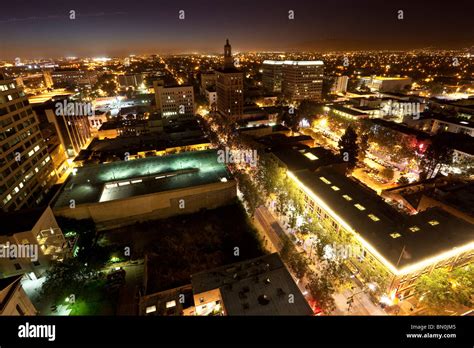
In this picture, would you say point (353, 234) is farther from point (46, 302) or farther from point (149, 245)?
point (46, 302)

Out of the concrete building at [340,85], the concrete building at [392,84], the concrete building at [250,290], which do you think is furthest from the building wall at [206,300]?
the concrete building at [340,85]

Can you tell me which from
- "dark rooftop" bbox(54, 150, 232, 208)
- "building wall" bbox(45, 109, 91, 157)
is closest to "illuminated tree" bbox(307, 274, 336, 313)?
"dark rooftop" bbox(54, 150, 232, 208)

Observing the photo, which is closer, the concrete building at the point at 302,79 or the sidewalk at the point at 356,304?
the sidewalk at the point at 356,304

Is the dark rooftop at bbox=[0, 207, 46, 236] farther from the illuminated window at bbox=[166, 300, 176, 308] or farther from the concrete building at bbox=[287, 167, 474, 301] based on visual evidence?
the concrete building at bbox=[287, 167, 474, 301]

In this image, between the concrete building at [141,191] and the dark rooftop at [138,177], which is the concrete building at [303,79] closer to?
the dark rooftop at [138,177]

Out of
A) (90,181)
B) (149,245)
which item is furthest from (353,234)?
(90,181)

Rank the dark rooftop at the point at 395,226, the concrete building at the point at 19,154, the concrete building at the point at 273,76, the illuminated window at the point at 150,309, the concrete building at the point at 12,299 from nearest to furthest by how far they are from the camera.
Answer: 1. the concrete building at the point at 12,299
2. the illuminated window at the point at 150,309
3. the dark rooftop at the point at 395,226
4. the concrete building at the point at 19,154
5. the concrete building at the point at 273,76

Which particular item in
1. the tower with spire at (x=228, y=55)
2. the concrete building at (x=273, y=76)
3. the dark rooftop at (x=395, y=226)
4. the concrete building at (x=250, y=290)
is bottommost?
the concrete building at (x=250, y=290)
